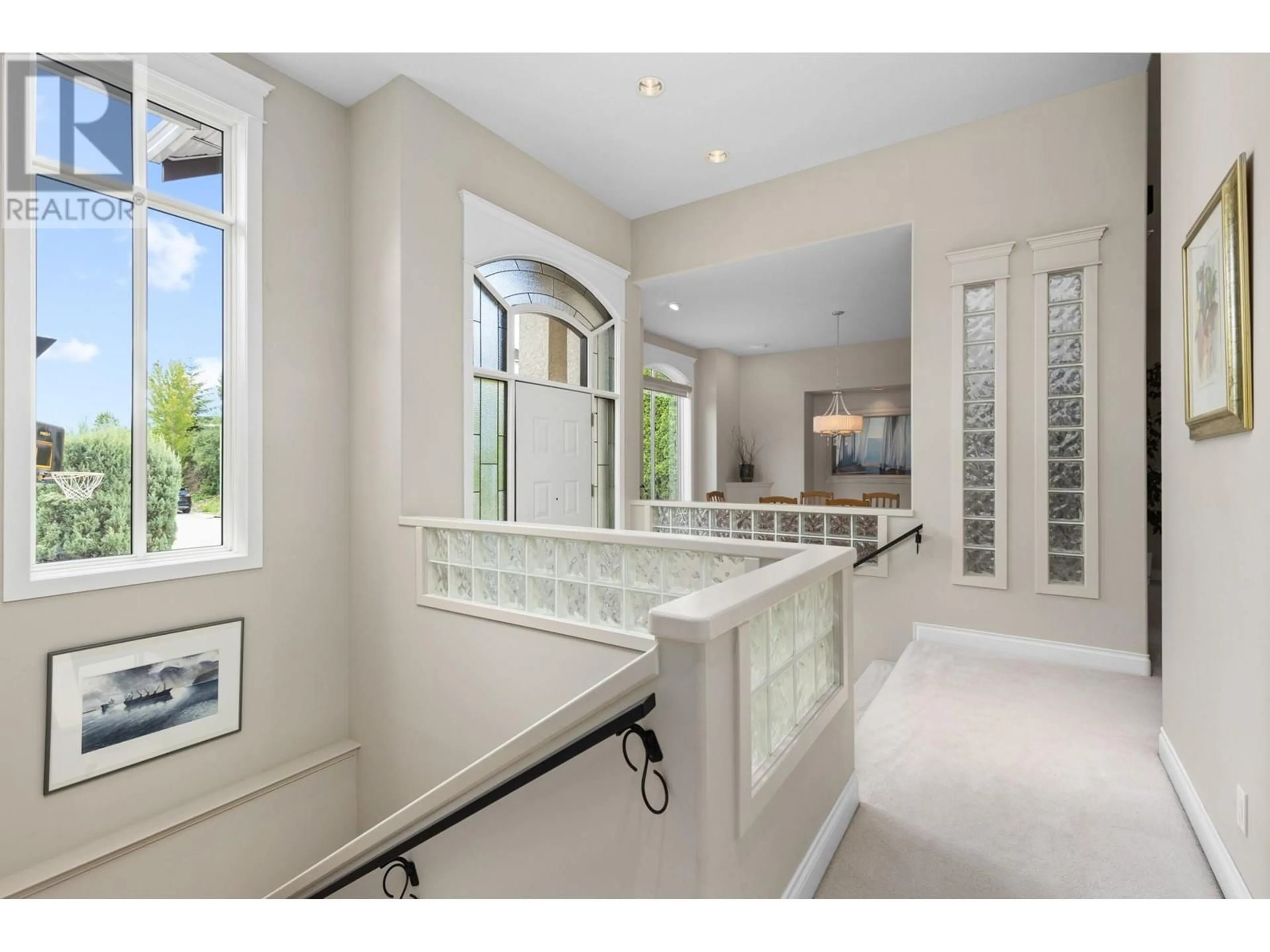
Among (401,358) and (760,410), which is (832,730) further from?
(760,410)

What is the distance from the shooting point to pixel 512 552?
3.15 meters

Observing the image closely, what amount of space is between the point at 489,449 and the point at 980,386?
10.7 feet

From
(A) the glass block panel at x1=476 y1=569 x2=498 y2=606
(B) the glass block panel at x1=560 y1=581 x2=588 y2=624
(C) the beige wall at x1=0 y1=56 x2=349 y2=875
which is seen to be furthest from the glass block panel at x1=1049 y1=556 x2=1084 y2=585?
(C) the beige wall at x1=0 y1=56 x2=349 y2=875

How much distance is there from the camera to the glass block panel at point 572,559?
289 cm

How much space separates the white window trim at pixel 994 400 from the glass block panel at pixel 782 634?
2831mm

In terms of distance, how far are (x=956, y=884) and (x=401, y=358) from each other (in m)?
3.43

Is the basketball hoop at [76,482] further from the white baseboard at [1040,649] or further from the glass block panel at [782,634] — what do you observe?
the white baseboard at [1040,649]

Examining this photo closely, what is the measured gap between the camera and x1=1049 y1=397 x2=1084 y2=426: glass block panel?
3.62 meters

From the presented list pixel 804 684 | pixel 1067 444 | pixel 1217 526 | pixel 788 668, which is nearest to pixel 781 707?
pixel 788 668

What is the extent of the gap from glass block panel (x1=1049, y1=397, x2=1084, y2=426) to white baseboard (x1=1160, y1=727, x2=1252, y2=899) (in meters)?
1.87

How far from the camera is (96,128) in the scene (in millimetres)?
2881

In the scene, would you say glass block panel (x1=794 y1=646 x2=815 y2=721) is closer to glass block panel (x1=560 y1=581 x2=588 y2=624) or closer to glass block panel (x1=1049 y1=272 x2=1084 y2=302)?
glass block panel (x1=560 y1=581 x2=588 y2=624)
